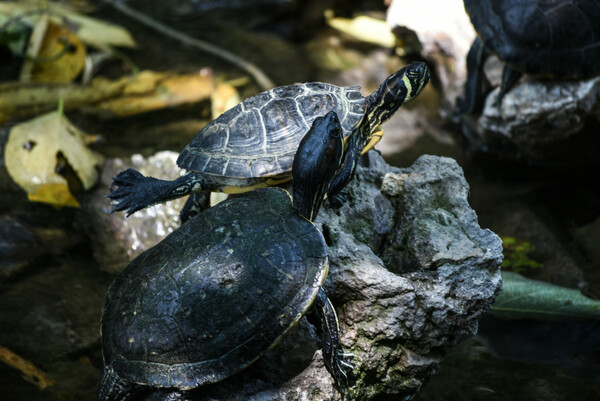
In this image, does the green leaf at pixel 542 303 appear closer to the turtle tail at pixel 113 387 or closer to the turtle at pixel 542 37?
the turtle at pixel 542 37

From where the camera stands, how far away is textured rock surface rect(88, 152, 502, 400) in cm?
221

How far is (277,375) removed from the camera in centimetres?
224

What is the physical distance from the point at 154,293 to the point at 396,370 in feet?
3.43

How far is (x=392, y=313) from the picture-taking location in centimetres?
222

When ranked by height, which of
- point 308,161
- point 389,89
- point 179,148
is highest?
point 389,89

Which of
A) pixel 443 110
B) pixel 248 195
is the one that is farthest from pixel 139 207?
A: pixel 443 110

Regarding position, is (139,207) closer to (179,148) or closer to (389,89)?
(389,89)

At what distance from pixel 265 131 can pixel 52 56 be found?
147 inches

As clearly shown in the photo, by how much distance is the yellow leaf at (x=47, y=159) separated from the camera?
370cm

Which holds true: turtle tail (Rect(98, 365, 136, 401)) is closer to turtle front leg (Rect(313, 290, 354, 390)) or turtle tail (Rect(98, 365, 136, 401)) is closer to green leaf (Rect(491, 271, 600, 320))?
turtle front leg (Rect(313, 290, 354, 390))

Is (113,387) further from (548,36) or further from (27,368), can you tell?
(548,36)

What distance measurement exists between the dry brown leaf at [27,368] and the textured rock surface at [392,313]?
820 millimetres

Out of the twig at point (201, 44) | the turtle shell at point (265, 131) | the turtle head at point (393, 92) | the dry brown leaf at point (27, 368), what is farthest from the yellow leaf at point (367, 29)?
the dry brown leaf at point (27, 368)

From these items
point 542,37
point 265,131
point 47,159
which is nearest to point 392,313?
point 265,131
